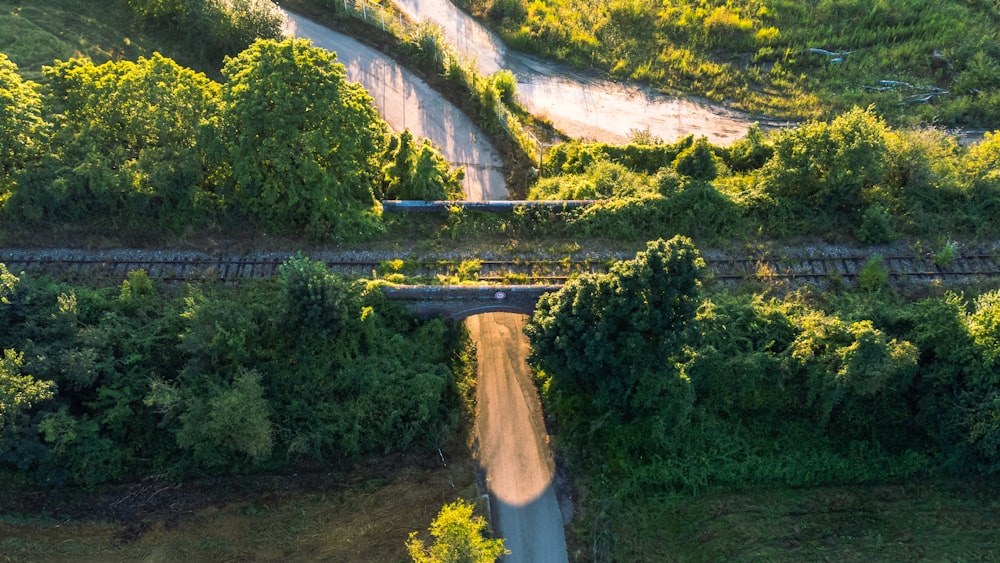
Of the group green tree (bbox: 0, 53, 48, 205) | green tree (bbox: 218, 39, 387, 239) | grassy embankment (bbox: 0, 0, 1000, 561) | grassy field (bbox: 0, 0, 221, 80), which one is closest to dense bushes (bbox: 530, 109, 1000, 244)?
green tree (bbox: 218, 39, 387, 239)

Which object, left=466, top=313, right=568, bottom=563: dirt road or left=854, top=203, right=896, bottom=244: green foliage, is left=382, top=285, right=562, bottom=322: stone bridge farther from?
left=854, top=203, right=896, bottom=244: green foliage

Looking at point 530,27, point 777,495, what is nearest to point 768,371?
point 777,495

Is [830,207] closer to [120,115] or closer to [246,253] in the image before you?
[246,253]

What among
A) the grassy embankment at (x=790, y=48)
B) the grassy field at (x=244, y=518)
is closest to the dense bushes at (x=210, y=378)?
the grassy field at (x=244, y=518)

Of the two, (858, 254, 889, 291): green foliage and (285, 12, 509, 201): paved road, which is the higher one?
(285, 12, 509, 201): paved road

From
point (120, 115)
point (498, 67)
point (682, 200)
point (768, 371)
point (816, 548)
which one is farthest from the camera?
point (498, 67)
